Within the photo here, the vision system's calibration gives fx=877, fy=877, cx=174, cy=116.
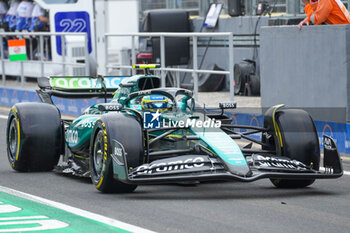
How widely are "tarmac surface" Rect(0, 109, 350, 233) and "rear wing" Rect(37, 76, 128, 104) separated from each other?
169 centimetres

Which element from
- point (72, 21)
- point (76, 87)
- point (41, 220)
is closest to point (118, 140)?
point (41, 220)

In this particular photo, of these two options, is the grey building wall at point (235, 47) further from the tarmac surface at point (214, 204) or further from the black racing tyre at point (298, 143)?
the black racing tyre at point (298, 143)

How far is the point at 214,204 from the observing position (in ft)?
28.1

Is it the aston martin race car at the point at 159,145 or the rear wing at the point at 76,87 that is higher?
the rear wing at the point at 76,87

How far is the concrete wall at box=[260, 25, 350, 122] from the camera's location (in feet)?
44.1

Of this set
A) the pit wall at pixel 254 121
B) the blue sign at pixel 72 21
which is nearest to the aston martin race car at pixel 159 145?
the pit wall at pixel 254 121

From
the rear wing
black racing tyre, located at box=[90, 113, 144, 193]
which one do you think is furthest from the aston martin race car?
the rear wing

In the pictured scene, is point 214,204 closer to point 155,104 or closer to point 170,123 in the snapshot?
point 170,123

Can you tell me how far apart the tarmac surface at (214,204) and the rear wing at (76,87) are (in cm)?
169

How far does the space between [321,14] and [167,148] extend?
17.3ft

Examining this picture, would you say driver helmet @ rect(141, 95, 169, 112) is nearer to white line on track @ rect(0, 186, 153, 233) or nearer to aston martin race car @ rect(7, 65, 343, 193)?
aston martin race car @ rect(7, 65, 343, 193)

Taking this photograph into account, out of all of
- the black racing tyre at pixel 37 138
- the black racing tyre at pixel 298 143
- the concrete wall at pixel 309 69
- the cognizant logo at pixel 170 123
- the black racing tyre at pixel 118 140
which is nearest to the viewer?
the black racing tyre at pixel 118 140

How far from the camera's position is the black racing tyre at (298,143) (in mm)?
9539

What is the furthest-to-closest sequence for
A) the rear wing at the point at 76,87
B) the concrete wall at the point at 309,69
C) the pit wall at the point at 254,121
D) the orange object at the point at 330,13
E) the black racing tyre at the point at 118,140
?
the orange object at the point at 330,13 < the concrete wall at the point at 309,69 < the pit wall at the point at 254,121 < the rear wing at the point at 76,87 < the black racing tyre at the point at 118,140
